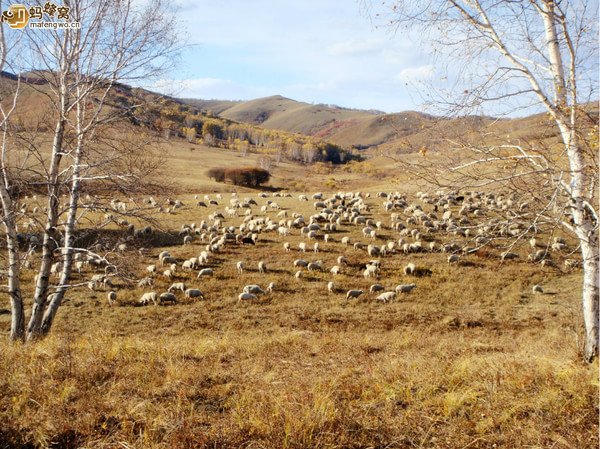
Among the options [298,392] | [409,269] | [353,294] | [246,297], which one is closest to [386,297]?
[353,294]

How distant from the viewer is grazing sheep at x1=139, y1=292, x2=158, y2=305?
13.8 meters

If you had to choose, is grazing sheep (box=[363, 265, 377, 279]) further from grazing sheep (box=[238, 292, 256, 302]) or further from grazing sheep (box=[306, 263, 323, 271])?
grazing sheep (box=[238, 292, 256, 302])

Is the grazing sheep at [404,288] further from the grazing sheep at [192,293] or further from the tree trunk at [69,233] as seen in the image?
the tree trunk at [69,233]

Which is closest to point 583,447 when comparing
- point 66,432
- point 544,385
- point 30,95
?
point 544,385

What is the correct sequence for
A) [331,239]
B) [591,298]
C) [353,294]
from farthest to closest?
[331,239], [353,294], [591,298]

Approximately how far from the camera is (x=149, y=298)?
547 inches

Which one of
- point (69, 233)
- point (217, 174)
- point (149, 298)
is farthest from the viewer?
point (217, 174)

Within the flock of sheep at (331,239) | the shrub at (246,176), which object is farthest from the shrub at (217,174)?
the flock of sheep at (331,239)

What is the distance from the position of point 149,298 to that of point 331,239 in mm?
10712

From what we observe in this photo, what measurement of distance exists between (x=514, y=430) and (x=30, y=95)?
12.3 meters

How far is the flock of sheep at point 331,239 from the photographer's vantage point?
15.0 metres

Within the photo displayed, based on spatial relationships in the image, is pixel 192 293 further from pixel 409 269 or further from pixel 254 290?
pixel 409 269

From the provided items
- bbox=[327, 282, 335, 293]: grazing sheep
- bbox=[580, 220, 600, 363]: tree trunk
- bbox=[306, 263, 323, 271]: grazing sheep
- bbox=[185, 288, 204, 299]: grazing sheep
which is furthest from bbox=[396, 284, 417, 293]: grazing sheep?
bbox=[580, 220, 600, 363]: tree trunk

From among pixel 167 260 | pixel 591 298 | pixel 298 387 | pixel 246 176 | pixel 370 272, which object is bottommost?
pixel 167 260
